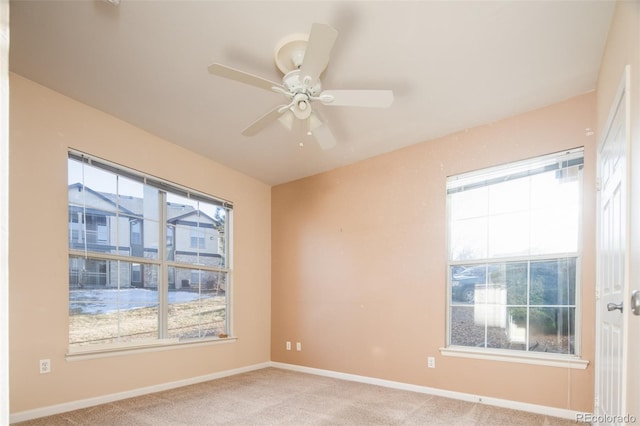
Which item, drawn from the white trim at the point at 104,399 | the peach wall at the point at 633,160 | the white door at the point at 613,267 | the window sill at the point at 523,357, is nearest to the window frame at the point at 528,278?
the window sill at the point at 523,357

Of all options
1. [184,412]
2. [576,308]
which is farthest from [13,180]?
[576,308]

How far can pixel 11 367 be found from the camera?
2.72 m

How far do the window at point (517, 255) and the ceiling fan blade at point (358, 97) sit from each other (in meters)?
1.76

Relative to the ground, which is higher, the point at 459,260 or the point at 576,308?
the point at 459,260

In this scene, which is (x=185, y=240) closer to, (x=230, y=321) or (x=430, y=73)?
(x=230, y=321)

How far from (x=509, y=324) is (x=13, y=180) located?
4.19 m

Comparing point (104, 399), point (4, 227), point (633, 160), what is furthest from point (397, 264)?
point (4, 227)

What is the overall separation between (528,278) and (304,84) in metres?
2.55

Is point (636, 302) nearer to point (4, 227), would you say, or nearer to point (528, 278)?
point (528, 278)

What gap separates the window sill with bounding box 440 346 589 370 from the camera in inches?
117

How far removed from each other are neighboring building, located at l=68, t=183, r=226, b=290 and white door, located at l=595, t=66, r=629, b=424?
12.1 feet

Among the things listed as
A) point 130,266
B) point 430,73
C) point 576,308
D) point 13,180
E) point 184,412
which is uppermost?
point 430,73

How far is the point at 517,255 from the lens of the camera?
340 cm

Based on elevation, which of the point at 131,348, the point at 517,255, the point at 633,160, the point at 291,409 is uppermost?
the point at 633,160
